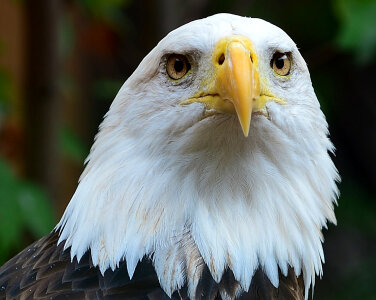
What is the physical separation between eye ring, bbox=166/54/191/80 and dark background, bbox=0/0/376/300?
4.58 ft

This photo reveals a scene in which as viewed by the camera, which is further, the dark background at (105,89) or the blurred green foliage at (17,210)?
the dark background at (105,89)

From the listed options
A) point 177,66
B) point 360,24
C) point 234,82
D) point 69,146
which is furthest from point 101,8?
point 234,82

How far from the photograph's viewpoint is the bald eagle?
2.43 m

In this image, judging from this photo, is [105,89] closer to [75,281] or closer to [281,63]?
[281,63]

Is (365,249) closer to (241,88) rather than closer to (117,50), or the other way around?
(117,50)

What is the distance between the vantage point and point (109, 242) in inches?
98.6

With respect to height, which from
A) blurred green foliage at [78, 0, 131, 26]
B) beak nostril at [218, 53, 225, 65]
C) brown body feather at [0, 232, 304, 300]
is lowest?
brown body feather at [0, 232, 304, 300]

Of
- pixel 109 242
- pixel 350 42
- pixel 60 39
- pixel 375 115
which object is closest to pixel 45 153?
pixel 60 39

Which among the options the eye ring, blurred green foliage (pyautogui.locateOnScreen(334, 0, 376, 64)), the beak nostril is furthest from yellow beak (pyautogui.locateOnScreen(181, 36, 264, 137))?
blurred green foliage (pyautogui.locateOnScreen(334, 0, 376, 64))

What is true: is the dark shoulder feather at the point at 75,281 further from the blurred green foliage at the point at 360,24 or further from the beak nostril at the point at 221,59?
the blurred green foliage at the point at 360,24

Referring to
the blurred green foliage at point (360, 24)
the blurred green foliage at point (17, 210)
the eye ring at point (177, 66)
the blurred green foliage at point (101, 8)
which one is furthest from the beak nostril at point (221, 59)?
the blurred green foliage at point (101, 8)

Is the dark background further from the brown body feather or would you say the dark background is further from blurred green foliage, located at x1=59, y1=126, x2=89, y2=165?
the brown body feather

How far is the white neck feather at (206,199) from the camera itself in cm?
247

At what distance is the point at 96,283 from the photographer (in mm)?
2426
